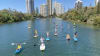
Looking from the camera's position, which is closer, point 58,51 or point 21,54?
point 21,54

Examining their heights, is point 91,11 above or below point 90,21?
above

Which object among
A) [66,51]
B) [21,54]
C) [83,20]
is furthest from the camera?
[83,20]

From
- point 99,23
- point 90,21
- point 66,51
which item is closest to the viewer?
point 66,51

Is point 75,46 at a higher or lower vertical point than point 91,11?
lower

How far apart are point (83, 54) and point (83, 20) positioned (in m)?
80.3

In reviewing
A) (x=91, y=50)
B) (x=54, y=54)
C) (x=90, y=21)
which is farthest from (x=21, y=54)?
(x=90, y=21)

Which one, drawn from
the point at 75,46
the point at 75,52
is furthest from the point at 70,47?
the point at 75,52

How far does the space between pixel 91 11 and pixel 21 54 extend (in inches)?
3484

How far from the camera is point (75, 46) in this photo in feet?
109

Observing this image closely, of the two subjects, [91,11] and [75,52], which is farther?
[91,11]

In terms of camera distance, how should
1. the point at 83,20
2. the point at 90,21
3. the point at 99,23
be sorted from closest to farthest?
the point at 99,23, the point at 90,21, the point at 83,20

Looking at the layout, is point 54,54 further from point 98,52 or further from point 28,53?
point 98,52

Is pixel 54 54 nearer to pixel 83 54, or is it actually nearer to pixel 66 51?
pixel 66 51

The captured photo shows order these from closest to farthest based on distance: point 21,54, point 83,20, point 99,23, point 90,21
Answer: point 21,54, point 99,23, point 90,21, point 83,20
